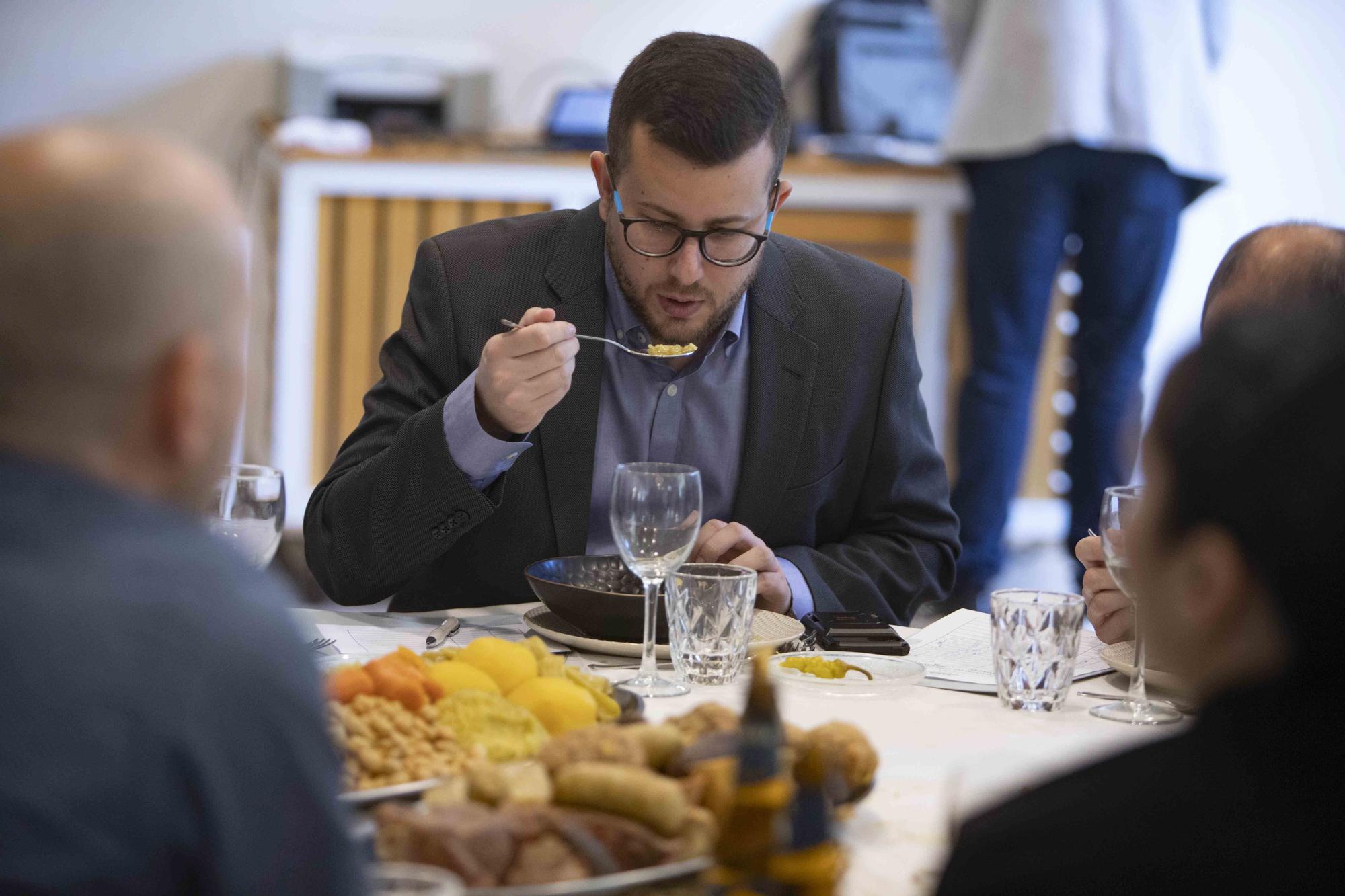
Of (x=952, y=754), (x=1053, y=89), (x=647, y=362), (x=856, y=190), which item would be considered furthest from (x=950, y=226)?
(x=952, y=754)

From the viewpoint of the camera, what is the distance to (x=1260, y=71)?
18.6 ft

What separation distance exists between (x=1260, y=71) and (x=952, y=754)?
5.34 metres

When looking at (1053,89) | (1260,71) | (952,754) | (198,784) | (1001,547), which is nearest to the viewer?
(198,784)

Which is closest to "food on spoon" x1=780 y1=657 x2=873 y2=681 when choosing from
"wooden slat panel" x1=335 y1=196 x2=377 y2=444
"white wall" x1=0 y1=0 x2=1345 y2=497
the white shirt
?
the white shirt

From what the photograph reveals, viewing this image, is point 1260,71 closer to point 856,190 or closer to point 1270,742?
point 856,190

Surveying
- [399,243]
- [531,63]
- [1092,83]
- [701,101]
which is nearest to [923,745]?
[701,101]

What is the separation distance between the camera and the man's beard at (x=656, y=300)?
187 cm

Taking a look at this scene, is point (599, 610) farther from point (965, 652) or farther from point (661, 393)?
point (661, 393)

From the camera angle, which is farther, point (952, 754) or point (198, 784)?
point (952, 754)

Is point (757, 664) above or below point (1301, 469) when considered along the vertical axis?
below

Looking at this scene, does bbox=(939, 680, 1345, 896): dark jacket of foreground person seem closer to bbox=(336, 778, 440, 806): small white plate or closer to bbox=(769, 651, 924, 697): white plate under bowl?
bbox=(336, 778, 440, 806): small white plate

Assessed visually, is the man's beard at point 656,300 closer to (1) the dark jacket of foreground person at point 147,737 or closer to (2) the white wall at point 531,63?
(1) the dark jacket of foreground person at point 147,737

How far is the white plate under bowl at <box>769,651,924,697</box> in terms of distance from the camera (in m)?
1.31

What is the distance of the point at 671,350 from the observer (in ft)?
6.32
